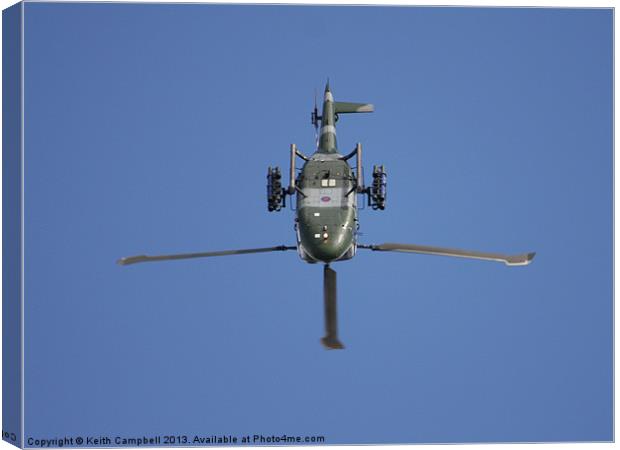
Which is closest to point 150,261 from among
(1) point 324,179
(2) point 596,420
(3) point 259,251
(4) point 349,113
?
(3) point 259,251

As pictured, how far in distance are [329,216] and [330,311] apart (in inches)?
75.4

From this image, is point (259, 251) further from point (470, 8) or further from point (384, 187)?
point (470, 8)

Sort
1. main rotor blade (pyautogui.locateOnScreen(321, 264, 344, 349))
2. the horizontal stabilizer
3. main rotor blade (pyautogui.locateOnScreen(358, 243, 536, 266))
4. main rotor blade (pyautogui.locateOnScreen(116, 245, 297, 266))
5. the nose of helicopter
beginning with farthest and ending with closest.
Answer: the horizontal stabilizer, main rotor blade (pyautogui.locateOnScreen(116, 245, 297, 266)), main rotor blade (pyautogui.locateOnScreen(321, 264, 344, 349)), the nose of helicopter, main rotor blade (pyautogui.locateOnScreen(358, 243, 536, 266))

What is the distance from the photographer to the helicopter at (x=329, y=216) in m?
26.0

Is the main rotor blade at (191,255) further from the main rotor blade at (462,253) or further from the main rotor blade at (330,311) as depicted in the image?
the main rotor blade at (462,253)

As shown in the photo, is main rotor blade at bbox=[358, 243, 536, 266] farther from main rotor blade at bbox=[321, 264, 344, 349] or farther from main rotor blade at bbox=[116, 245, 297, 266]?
main rotor blade at bbox=[116, 245, 297, 266]

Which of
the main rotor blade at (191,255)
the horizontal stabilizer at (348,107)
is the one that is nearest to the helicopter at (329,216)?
the main rotor blade at (191,255)

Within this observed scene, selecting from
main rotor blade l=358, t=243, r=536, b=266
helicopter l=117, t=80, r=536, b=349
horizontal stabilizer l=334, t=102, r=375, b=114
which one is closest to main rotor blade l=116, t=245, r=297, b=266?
helicopter l=117, t=80, r=536, b=349

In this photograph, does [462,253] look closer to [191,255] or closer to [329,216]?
[329,216]

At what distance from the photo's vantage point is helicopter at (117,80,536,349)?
2597cm

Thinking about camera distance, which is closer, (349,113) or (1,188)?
(1,188)

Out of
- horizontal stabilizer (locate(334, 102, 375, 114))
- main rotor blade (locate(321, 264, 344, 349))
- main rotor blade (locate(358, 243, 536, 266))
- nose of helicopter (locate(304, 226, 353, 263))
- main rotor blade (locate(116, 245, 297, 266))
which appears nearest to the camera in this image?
main rotor blade (locate(358, 243, 536, 266))

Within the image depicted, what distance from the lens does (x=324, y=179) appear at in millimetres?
26781

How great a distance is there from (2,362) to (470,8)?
470 inches
